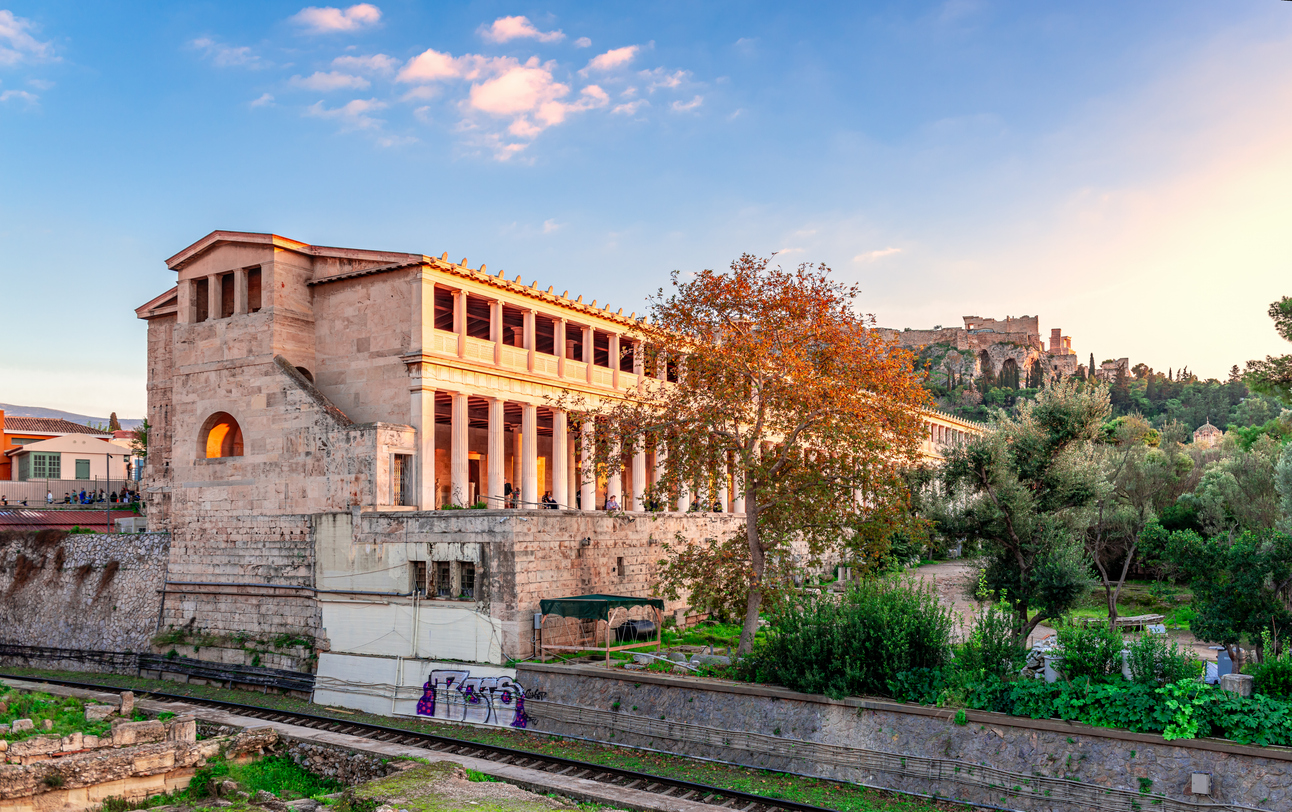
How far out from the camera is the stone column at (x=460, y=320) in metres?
31.0

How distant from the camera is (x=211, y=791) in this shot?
17.5 meters

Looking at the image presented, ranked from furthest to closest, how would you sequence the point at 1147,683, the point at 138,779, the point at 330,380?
the point at 330,380
the point at 138,779
the point at 1147,683

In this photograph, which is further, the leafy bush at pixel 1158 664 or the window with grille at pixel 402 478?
the window with grille at pixel 402 478

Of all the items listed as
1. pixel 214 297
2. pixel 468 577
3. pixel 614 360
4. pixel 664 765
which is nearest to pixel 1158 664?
pixel 664 765

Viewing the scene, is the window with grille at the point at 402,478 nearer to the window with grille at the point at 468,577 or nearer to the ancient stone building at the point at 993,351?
the window with grille at the point at 468,577

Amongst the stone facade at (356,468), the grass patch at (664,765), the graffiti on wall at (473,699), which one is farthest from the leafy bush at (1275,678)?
the graffiti on wall at (473,699)

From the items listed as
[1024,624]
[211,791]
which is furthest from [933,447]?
[211,791]

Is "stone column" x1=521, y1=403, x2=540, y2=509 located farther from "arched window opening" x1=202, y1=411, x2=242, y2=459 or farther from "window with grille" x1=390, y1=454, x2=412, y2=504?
"arched window opening" x1=202, y1=411, x2=242, y2=459

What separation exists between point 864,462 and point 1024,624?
5.49 metres

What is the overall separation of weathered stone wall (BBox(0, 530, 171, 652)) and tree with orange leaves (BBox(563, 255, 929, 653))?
1905cm

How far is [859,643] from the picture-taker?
1789 centimetres

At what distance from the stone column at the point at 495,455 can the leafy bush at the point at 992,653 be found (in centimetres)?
1723

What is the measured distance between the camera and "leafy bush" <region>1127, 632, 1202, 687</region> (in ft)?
48.8

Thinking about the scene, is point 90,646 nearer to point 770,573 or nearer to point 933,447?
point 770,573
